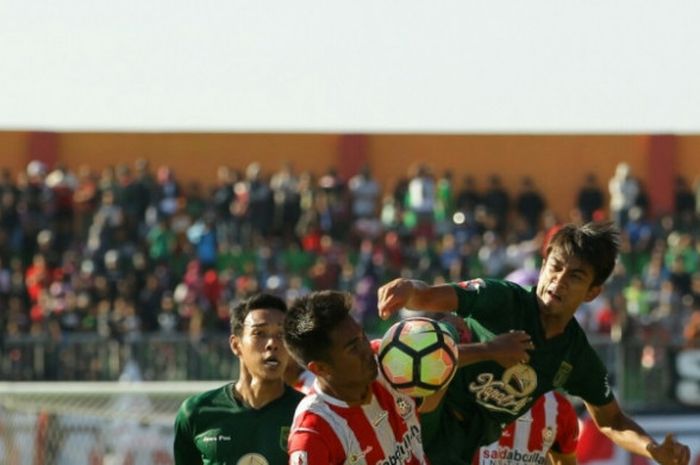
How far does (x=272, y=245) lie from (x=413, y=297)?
21940 mm

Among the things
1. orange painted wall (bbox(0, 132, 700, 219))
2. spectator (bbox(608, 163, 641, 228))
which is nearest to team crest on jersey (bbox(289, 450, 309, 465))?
spectator (bbox(608, 163, 641, 228))

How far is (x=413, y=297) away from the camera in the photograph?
608cm

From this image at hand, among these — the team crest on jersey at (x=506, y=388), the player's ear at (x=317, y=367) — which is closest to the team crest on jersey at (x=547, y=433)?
the team crest on jersey at (x=506, y=388)

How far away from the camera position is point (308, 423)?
5.95m

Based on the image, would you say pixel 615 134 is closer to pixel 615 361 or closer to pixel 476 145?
pixel 476 145

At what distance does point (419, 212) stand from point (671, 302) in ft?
18.8

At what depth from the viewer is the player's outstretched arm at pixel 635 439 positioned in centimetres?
703

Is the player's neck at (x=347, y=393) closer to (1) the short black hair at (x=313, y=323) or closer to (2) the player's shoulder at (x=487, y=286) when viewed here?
(1) the short black hair at (x=313, y=323)

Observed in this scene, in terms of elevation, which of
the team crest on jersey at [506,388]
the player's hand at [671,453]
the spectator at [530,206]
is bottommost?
the player's hand at [671,453]

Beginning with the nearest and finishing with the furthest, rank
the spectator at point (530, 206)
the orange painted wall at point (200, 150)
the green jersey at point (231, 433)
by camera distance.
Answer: the green jersey at point (231, 433), the spectator at point (530, 206), the orange painted wall at point (200, 150)

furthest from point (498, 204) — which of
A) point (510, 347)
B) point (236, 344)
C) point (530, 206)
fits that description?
point (510, 347)

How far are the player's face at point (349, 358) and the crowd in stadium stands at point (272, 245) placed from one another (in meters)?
17.4

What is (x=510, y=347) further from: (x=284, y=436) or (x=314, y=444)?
(x=284, y=436)

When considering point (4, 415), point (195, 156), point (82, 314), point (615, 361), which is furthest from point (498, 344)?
point (195, 156)
